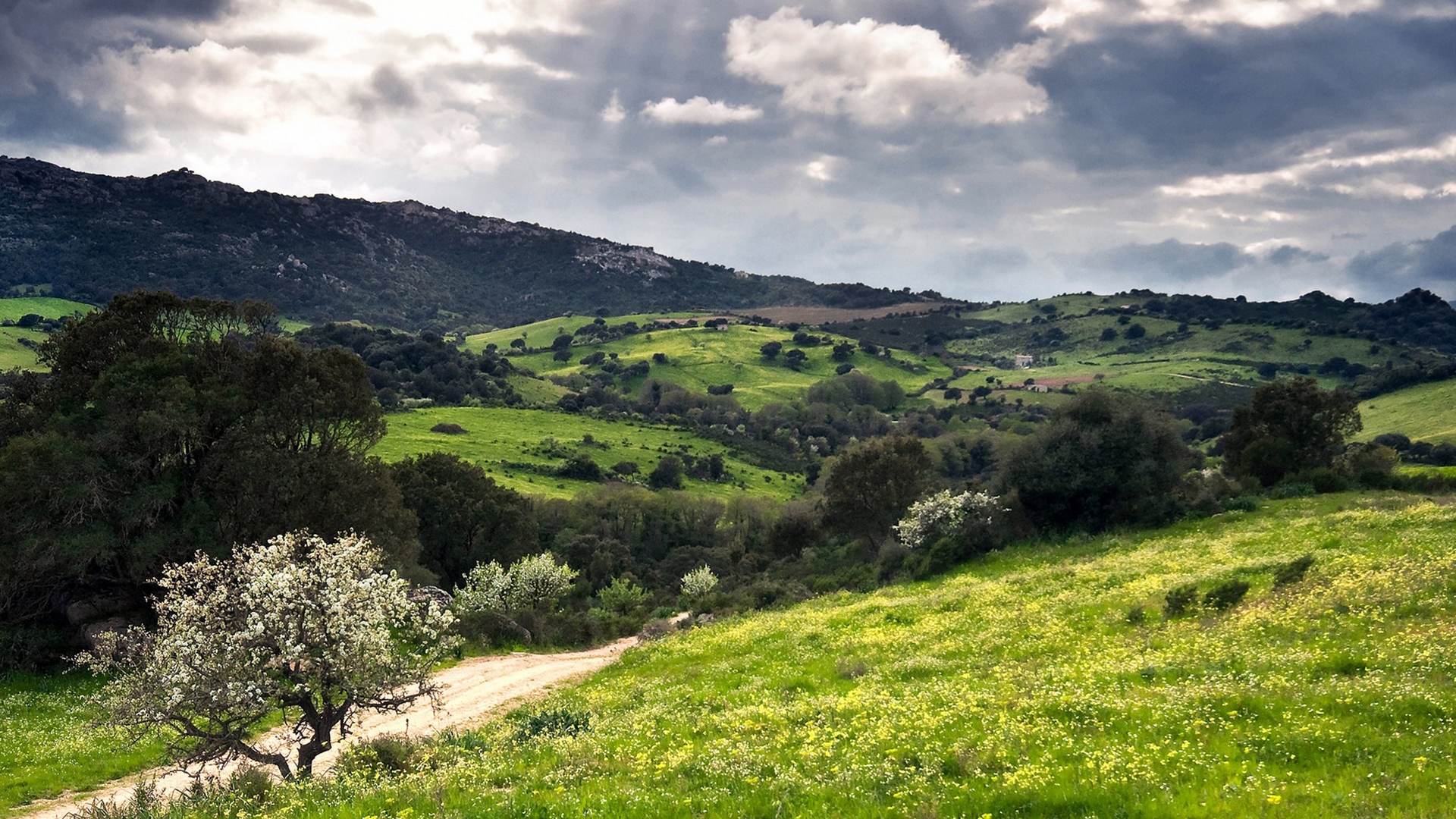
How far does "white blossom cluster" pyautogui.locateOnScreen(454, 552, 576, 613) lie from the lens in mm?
52938

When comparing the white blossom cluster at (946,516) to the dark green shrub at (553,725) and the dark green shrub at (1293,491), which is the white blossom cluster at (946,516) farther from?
the dark green shrub at (553,725)

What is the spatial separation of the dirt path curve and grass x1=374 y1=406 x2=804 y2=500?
65.5m

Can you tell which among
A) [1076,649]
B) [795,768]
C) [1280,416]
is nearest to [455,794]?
[795,768]

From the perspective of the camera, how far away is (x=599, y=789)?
13.6 metres

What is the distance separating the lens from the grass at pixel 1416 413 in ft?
361

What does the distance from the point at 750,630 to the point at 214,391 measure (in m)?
28.6

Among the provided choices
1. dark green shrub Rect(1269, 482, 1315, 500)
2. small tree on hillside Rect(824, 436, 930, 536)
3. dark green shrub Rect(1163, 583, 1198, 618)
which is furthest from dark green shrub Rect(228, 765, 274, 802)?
small tree on hillside Rect(824, 436, 930, 536)

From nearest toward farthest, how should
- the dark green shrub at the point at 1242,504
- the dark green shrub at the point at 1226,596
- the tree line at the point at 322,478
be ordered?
the dark green shrub at the point at 1226,596 < the tree line at the point at 322,478 < the dark green shrub at the point at 1242,504

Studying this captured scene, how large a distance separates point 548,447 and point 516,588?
74487 mm

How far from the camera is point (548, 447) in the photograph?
130 meters

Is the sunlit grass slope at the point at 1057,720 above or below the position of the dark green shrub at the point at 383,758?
above

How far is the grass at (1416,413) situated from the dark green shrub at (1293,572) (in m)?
103

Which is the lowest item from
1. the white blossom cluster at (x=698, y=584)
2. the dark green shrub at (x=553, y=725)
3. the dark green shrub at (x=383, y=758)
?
the white blossom cluster at (x=698, y=584)

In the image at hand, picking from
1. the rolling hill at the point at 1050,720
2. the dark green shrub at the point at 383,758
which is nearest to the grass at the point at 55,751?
the dark green shrub at the point at 383,758
